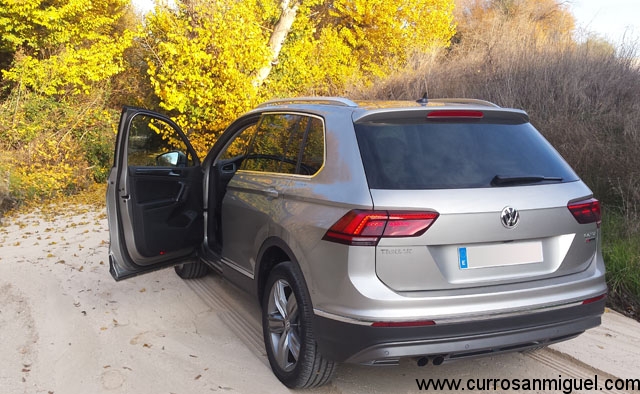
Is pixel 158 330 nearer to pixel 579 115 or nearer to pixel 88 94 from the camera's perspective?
pixel 579 115

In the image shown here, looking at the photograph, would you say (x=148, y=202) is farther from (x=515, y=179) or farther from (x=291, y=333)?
(x=515, y=179)

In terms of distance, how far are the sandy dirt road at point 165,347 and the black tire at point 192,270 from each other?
0.23 feet

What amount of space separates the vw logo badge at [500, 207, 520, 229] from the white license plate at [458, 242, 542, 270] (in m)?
0.11

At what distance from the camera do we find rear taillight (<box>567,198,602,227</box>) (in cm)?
317

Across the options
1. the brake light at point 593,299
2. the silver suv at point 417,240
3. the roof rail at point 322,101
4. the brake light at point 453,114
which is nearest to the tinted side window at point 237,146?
the roof rail at point 322,101

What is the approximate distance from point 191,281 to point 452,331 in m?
3.74

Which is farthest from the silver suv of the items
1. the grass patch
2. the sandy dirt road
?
the grass patch

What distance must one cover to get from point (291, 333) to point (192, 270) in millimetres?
2735

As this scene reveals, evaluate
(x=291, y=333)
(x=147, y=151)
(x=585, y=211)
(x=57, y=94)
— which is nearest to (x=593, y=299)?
(x=585, y=211)

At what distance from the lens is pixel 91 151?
14422 millimetres

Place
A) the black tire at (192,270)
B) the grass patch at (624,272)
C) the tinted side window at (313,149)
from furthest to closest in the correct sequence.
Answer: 1. the black tire at (192,270)
2. the grass patch at (624,272)
3. the tinted side window at (313,149)

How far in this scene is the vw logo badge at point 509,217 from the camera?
9.62 feet

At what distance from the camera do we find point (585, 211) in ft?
10.6

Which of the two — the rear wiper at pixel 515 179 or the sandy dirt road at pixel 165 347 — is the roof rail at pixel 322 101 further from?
the sandy dirt road at pixel 165 347
